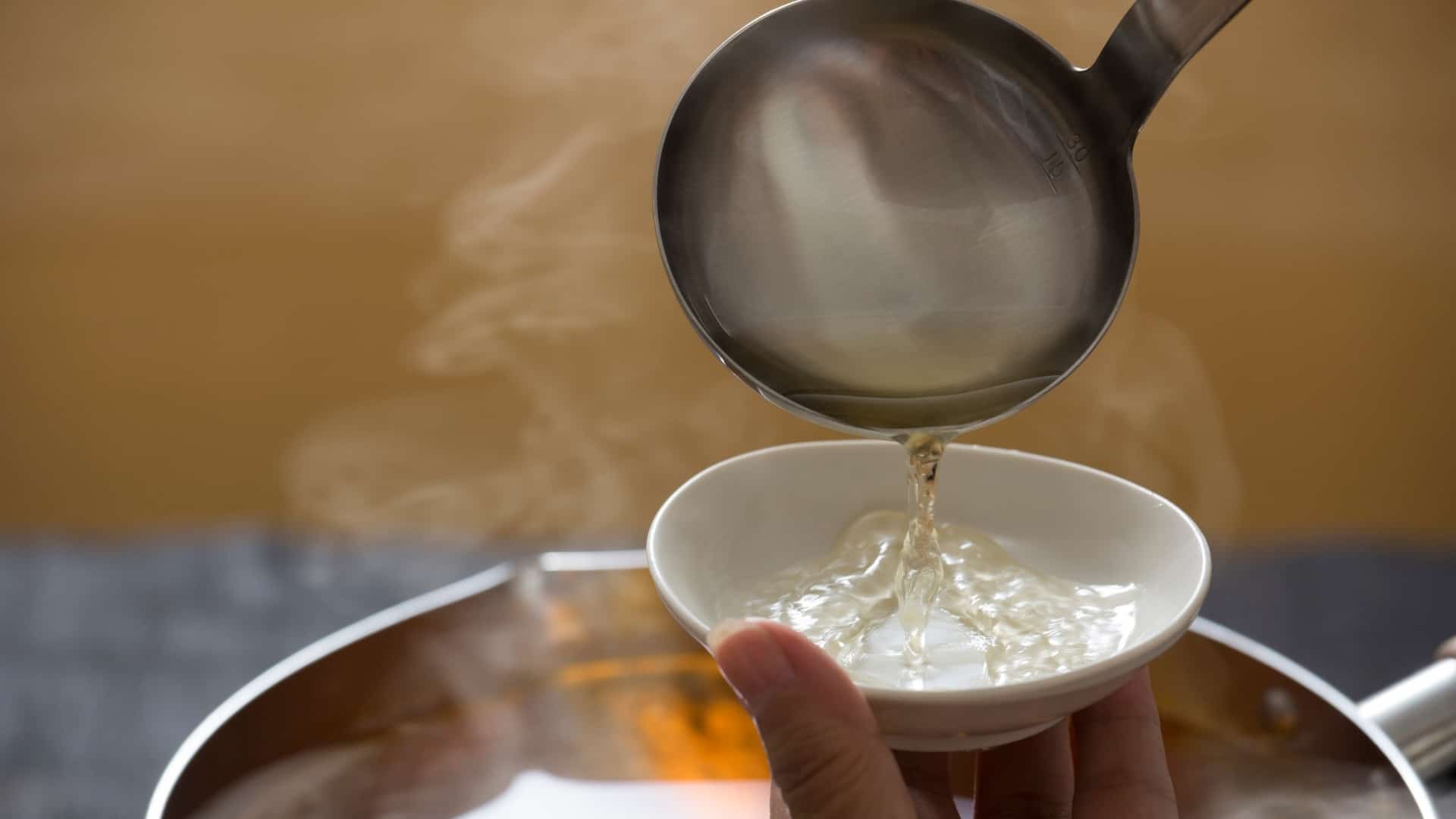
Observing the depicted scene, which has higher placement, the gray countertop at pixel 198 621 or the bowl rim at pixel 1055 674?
the bowl rim at pixel 1055 674

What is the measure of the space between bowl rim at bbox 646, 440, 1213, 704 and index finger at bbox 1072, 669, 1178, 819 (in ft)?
0.44

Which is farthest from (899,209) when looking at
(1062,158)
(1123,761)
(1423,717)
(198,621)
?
(198,621)

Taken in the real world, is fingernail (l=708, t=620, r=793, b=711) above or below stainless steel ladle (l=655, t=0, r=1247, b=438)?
below

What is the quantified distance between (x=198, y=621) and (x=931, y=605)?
140 cm

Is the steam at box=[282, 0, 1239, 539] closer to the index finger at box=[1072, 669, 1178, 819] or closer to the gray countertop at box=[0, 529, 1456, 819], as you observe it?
the gray countertop at box=[0, 529, 1456, 819]

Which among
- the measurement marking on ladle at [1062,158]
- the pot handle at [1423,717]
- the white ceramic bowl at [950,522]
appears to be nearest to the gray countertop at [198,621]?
the pot handle at [1423,717]

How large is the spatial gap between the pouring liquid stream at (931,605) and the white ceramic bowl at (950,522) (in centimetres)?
1

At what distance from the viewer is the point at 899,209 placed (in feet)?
2.17

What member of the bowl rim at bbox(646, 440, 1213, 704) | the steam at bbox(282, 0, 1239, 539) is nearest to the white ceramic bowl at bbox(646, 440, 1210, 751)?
the bowl rim at bbox(646, 440, 1213, 704)

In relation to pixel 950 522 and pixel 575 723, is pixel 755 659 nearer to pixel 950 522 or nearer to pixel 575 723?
pixel 950 522

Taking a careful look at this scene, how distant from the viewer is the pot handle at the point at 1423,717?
829mm

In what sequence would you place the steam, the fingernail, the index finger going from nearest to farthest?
the fingernail
the index finger
the steam

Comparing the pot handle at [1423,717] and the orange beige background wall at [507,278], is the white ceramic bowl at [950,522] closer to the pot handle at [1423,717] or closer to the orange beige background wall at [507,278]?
the pot handle at [1423,717]

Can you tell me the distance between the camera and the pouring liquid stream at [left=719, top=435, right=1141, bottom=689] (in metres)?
0.65
